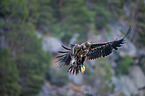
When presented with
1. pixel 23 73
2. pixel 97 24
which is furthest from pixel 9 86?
pixel 97 24

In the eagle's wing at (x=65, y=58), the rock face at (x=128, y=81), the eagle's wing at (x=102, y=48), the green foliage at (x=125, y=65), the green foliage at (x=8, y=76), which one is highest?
the green foliage at (x=125, y=65)

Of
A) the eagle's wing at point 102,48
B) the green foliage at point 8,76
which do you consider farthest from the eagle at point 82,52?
the green foliage at point 8,76

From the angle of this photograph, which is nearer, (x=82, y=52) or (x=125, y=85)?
(x=82, y=52)

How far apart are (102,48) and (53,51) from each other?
90.3ft

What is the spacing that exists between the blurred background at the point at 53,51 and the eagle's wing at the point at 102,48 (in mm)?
3825

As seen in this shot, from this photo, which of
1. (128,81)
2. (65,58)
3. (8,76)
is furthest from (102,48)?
(128,81)

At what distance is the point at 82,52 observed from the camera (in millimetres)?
7289

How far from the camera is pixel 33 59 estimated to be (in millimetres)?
24859

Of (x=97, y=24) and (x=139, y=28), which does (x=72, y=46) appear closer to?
(x=139, y=28)

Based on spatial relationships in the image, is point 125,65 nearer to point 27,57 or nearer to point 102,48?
point 27,57

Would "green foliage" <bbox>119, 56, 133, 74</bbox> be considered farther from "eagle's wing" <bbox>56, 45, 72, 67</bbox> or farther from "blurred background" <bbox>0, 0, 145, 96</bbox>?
"eagle's wing" <bbox>56, 45, 72, 67</bbox>

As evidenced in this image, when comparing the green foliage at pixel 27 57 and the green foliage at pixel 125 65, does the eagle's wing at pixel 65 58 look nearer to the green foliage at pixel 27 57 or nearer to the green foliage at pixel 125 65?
the green foliage at pixel 27 57

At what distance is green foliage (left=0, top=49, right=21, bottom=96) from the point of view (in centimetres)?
2080

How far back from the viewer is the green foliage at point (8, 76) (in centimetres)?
2080
